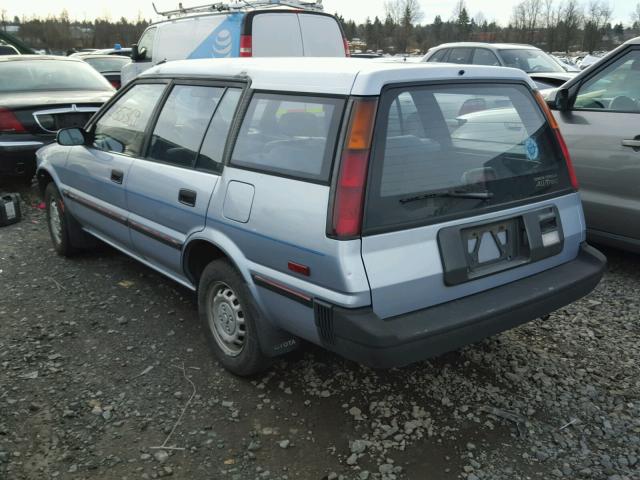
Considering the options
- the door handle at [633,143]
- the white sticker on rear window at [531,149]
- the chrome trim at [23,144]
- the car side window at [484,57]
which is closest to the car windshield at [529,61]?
the car side window at [484,57]

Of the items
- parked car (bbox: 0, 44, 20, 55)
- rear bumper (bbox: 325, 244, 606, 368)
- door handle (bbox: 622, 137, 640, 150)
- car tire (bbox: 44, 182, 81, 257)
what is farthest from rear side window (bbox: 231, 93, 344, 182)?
parked car (bbox: 0, 44, 20, 55)

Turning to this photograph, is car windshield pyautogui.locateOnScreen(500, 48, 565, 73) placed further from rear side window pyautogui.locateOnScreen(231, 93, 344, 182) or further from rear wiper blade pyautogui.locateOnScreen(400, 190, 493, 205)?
rear side window pyautogui.locateOnScreen(231, 93, 344, 182)

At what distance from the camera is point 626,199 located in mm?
4602

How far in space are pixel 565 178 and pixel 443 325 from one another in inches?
50.4

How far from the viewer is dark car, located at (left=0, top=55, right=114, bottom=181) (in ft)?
23.1

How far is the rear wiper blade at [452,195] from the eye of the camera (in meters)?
2.67

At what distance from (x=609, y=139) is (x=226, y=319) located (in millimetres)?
3311

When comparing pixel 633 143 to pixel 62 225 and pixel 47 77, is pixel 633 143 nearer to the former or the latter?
pixel 62 225

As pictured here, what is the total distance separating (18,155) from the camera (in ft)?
23.1

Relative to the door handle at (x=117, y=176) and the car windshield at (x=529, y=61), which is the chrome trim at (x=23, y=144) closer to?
the door handle at (x=117, y=176)

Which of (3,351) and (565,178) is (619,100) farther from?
(3,351)

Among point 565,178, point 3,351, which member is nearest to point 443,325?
point 565,178

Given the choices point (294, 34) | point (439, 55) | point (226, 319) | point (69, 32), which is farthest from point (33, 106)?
point (69, 32)

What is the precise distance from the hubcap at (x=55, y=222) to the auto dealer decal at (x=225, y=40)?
191 inches
